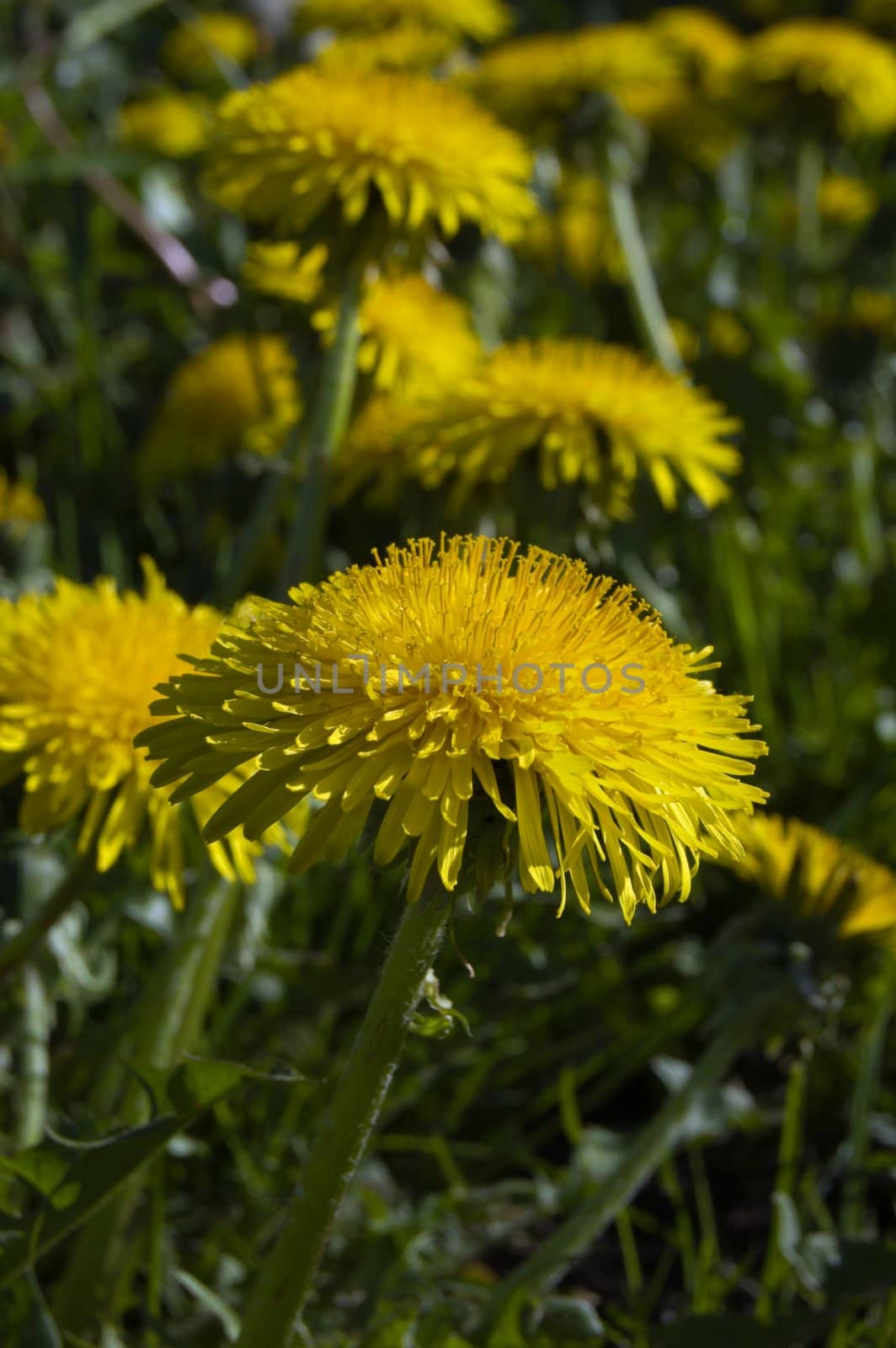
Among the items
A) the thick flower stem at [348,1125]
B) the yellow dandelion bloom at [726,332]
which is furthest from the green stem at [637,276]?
the thick flower stem at [348,1125]

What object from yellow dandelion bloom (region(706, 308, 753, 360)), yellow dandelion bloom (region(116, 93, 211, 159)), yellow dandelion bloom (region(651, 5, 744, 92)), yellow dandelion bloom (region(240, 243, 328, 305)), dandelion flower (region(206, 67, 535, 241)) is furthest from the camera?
yellow dandelion bloom (region(116, 93, 211, 159))

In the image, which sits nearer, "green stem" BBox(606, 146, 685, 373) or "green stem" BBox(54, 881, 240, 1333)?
"green stem" BBox(54, 881, 240, 1333)

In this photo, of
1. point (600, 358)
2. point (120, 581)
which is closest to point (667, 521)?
point (600, 358)

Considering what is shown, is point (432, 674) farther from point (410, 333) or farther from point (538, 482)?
point (410, 333)

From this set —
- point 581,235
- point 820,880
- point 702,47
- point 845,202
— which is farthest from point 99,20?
point 845,202

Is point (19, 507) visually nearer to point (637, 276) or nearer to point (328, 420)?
point (328, 420)

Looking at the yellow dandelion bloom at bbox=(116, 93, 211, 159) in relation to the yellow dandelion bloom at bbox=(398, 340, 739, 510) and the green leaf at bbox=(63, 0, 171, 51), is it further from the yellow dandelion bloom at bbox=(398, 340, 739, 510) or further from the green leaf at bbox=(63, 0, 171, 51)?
the yellow dandelion bloom at bbox=(398, 340, 739, 510)

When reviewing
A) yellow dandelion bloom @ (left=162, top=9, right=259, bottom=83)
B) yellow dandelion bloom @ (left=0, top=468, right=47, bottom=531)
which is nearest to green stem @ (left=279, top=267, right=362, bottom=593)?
yellow dandelion bloom @ (left=0, top=468, right=47, bottom=531)
